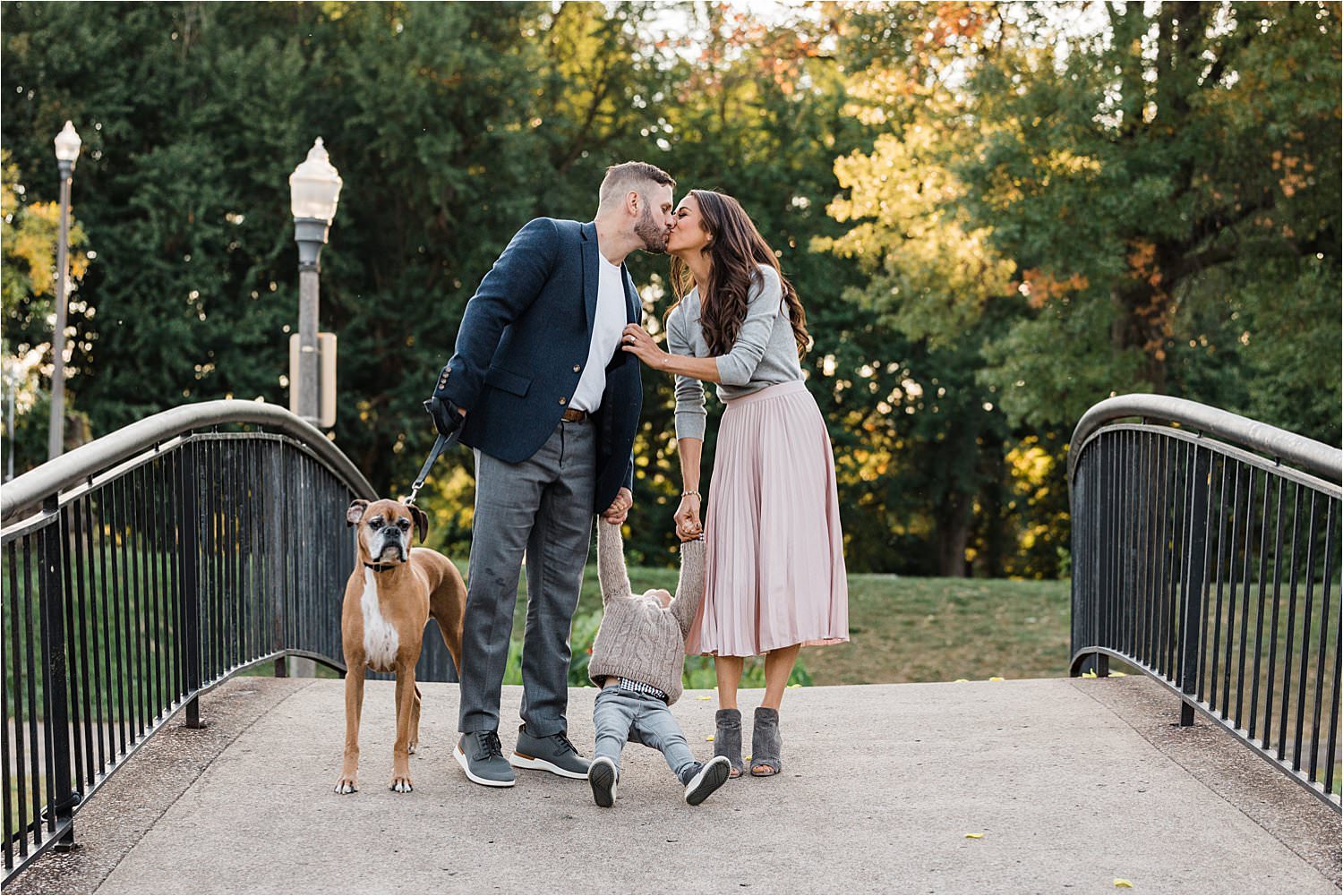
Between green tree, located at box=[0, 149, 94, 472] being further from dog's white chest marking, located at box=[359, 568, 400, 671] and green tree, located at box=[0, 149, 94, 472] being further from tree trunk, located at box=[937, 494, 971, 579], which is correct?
dog's white chest marking, located at box=[359, 568, 400, 671]

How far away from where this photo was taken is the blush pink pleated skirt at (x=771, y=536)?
4.43 metres

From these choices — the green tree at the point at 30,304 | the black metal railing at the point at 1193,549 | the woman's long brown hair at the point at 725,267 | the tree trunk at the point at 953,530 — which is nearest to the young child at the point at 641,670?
the woman's long brown hair at the point at 725,267

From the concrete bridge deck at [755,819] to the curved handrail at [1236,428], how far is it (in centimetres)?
96

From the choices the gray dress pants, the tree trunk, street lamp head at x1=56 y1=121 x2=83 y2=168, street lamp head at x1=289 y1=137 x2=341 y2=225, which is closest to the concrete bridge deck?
the gray dress pants

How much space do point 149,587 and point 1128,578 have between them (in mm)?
3646

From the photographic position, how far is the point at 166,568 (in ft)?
15.4

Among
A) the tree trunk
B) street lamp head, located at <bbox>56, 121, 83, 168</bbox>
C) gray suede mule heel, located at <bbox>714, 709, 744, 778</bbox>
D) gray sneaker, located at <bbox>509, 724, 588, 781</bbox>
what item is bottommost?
the tree trunk

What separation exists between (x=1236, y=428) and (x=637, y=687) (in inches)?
75.9

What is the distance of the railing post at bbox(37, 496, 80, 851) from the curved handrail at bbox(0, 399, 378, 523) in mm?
115

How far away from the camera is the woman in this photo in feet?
14.4

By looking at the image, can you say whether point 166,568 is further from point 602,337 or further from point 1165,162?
point 1165,162

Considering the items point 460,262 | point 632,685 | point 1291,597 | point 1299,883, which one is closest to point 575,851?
point 632,685

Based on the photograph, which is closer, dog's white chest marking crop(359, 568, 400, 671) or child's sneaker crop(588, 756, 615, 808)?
child's sneaker crop(588, 756, 615, 808)

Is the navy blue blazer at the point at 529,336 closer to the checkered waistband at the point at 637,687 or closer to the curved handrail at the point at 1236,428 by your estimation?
the checkered waistband at the point at 637,687
